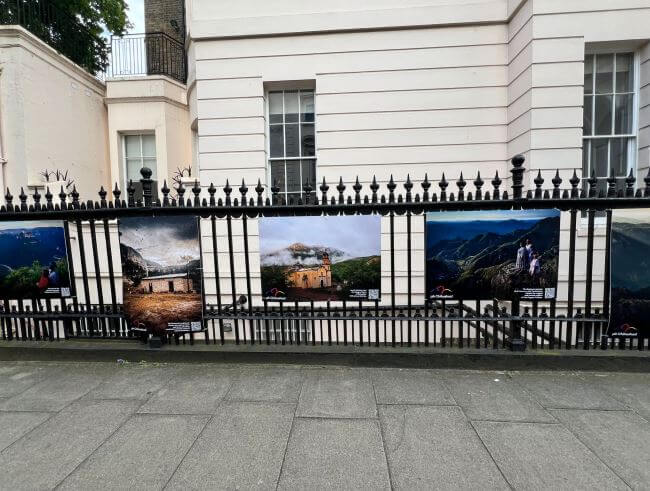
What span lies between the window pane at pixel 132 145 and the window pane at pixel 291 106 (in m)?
5.11

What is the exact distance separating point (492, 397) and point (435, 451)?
1.06 m

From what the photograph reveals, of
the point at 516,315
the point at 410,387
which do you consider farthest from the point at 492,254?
the point at 410,387

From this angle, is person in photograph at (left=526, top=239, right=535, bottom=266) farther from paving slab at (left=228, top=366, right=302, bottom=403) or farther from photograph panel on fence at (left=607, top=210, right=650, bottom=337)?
paving slab at (left=228, top=366, right=302, bottom=403)

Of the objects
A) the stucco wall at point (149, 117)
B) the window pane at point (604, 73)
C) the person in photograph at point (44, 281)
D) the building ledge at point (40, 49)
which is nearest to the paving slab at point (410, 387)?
the person in photograph at point (44, 281)

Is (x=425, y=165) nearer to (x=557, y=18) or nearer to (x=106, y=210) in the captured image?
(x=557, y=18)

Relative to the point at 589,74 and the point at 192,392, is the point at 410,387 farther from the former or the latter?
the point at 589,74

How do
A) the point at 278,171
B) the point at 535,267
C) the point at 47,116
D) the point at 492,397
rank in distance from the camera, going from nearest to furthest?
the point at 492,397 < the point at 535,267 < the point at 278,171 < the point at 47,116

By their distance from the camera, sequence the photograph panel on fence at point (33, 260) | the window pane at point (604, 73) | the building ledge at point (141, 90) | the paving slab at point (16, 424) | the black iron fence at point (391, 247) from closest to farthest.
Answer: the paving slab at point (16, 424), the black iron fence at point (391, 247), the photograph panel on fence at point (33, 260), the window pane at point (604, 73), the building ledge at point (141, 90)

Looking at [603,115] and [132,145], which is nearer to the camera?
[603,115]

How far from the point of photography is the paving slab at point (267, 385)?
3305 mm

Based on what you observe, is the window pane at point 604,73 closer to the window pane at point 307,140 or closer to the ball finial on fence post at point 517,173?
the ball finial on fence post at point 517,173

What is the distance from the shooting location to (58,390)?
354cm

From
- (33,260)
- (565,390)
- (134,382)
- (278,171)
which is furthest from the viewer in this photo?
(278,171)

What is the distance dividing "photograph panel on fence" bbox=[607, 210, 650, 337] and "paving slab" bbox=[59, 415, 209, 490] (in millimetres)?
4097
